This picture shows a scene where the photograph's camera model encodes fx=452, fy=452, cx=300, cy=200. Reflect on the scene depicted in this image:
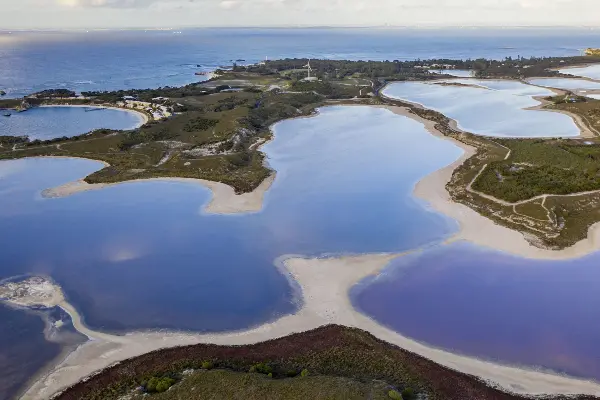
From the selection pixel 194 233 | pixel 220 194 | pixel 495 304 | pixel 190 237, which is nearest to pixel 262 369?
pixel 495 304

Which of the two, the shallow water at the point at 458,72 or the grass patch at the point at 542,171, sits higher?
the shallow water at the point at 458,72

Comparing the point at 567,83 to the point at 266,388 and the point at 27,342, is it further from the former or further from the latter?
the point at 27,342

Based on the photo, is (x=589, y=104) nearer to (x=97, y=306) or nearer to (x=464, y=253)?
(x=464, y=253)

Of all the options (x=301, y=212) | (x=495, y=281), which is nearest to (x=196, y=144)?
(x=301, y=212)

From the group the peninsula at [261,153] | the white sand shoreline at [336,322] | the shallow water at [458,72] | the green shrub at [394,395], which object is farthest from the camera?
the shallow water at [458,72]

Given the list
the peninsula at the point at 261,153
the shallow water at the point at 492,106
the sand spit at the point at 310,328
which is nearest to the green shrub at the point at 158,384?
the sand spit at the point at 310,328

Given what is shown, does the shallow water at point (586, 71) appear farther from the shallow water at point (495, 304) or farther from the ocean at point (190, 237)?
the shallow water at point (495, 304)
